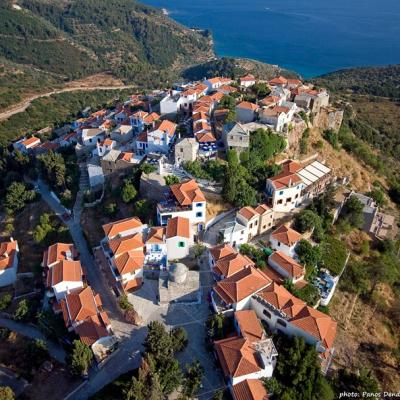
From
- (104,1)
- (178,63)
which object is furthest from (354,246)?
(104,1)

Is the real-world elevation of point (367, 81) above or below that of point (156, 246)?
below

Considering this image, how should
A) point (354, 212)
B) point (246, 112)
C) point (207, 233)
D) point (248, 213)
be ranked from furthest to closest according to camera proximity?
point (246, 112), point (354, 212), point (207, 233), point (248, 213)

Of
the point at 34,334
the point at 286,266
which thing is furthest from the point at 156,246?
the point at 34,334

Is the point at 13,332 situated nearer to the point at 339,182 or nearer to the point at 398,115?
the point at 339,182

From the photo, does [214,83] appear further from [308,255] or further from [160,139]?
[308,255]

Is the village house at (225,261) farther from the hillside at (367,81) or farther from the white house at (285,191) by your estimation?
the hillside at (367,81)

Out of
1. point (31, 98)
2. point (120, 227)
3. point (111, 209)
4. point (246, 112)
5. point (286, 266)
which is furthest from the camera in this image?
point (31, 98)
